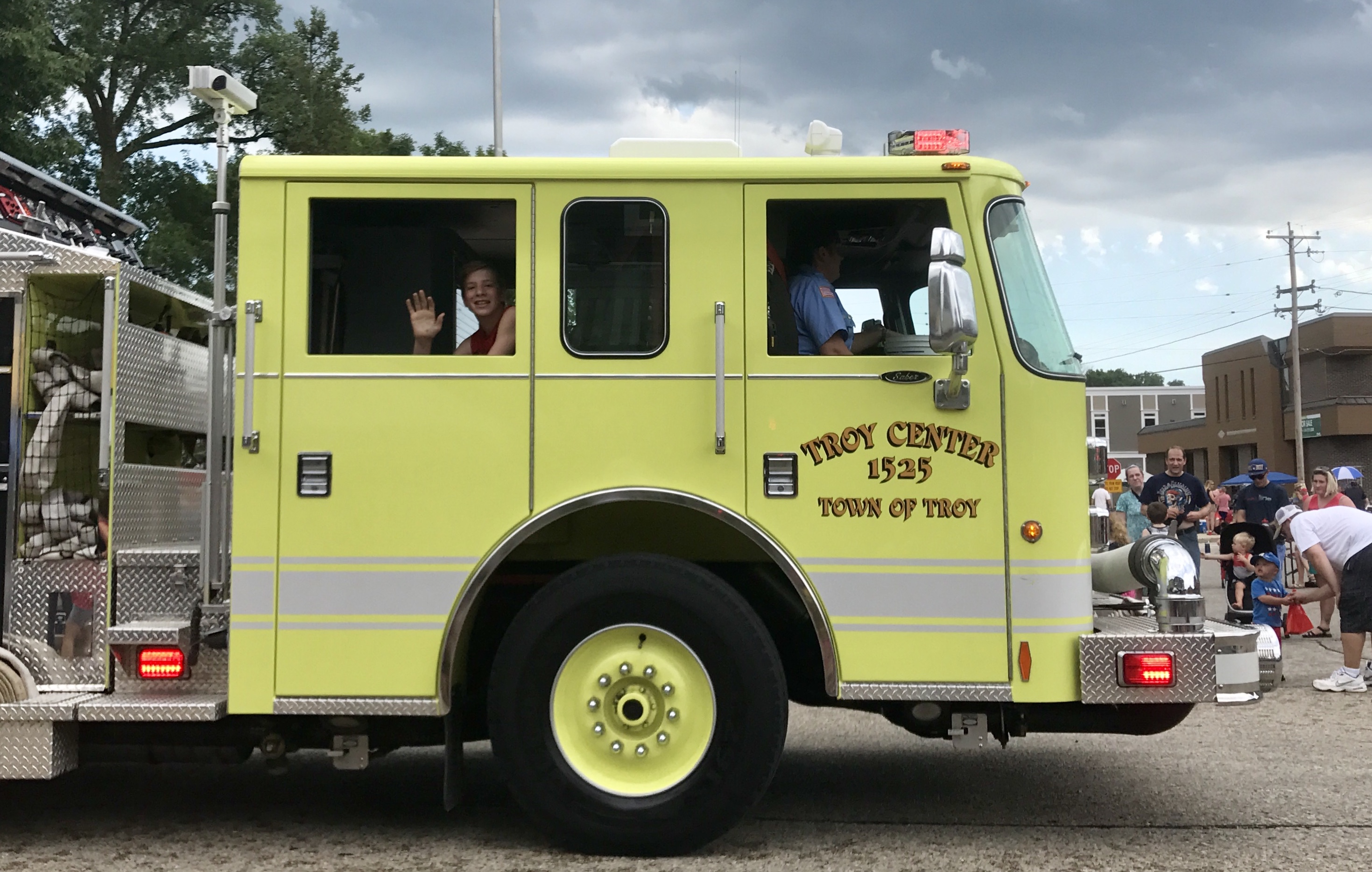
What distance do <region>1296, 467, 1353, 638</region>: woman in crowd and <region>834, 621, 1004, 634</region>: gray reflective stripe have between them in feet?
25.1

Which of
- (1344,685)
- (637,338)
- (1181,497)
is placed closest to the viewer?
(637,338)

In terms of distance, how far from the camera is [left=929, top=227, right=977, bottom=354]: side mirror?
4414 millimetres

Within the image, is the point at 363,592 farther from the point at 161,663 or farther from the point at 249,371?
the point at 249,371

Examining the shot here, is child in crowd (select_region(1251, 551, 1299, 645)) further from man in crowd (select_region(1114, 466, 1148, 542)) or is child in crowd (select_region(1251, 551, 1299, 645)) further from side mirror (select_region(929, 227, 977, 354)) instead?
side mirror (select_region(929, 227, 977, 354))

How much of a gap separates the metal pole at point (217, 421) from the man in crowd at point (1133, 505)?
24.6 ft

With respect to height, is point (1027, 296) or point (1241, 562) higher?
point (1027, 296)

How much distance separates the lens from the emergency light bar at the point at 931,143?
4977 millimetres

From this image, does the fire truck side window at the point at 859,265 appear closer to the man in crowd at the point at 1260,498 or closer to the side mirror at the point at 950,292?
the side mirror at the point at 950,292

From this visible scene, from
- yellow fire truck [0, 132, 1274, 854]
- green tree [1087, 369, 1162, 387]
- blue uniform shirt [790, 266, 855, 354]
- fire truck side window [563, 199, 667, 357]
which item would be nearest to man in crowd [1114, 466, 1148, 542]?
yellow fire truck [0, 132, 1274, 854]

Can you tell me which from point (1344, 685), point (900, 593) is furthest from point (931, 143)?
point (1344, 685)

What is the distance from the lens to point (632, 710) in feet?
15.7

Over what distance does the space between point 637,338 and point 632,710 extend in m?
1.46

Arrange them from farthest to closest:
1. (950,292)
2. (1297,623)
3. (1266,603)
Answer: (1297,623) → (1266,603) → (950,292)

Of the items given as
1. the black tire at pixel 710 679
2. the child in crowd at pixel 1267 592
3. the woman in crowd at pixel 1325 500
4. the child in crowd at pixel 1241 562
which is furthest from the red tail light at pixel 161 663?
the woman in crowd at pixel 1325 500
